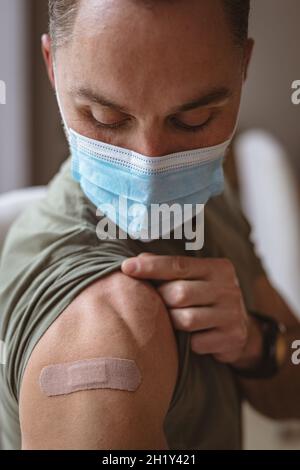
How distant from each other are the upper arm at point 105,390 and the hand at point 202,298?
4 cm

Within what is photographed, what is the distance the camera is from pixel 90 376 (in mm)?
675

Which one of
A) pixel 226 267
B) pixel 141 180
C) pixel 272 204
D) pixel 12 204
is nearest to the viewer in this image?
pixel 141 180

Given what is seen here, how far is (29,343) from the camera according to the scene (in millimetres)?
709

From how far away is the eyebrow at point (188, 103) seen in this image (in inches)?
26.1

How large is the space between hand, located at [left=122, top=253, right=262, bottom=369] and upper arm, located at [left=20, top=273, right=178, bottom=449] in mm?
36

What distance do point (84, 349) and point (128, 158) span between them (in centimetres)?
21

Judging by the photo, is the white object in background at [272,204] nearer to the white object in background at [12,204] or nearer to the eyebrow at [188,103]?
the white object in background at [12,204]

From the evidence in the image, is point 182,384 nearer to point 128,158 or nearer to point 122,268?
point 122,268

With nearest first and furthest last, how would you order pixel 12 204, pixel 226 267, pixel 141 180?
pixel 141 180, pixel 226 267, pixel 12 204

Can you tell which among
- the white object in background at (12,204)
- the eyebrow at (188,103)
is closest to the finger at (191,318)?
the eyebrow at (188,103)

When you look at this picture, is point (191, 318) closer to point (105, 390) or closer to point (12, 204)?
point (105, 390)

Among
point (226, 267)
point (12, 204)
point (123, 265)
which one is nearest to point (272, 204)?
point (12, 204)

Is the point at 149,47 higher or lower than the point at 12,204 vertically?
higher

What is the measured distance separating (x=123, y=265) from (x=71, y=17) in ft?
0.87
